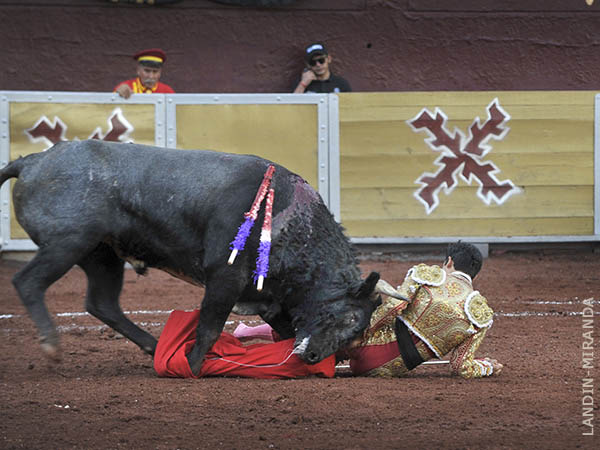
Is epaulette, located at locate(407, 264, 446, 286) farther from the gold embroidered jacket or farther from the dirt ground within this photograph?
the dirt ground

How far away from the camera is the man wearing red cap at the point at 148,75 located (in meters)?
8.49

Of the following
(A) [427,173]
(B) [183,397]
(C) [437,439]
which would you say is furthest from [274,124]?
(C) [437,439]

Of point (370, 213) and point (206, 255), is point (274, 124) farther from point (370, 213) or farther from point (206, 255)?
point (206, 255)

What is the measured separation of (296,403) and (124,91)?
5099 millimetres

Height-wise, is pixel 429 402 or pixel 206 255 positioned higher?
pixel 206 255

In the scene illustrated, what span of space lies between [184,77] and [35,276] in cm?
542

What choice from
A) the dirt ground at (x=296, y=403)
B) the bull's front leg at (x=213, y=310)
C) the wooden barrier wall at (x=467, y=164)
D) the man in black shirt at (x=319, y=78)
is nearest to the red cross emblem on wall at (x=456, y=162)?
the wooden barrier wall at (x=467, y=164)

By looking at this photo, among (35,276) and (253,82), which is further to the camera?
(253,82)

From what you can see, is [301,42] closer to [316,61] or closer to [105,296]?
[316,61]

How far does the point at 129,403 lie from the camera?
155 inches

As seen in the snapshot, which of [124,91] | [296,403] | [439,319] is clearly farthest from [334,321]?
[124,91]

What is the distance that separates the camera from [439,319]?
4.42m

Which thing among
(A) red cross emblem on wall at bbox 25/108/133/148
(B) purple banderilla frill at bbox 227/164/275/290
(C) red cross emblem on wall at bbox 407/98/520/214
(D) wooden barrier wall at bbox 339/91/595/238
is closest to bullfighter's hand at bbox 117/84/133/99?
(A) red cross emblem on wall at bbox 25/108/133/148

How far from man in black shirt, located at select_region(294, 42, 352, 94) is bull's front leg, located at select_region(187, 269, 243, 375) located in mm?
4805
